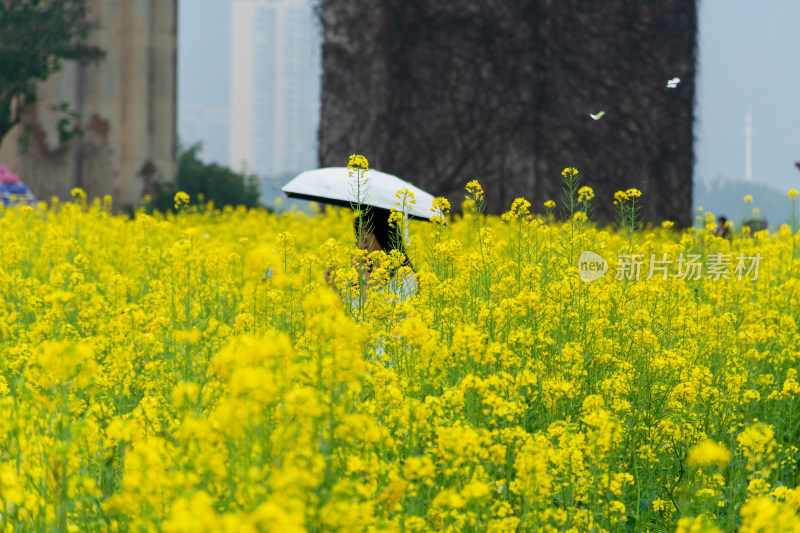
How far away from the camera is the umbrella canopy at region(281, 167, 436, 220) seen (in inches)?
147

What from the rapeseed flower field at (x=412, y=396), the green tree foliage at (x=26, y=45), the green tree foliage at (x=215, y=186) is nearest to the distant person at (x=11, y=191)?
the green tree foliage at (x=26, y=45)

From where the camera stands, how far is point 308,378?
2.01m

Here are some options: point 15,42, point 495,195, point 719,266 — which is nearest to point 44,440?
point 719,266

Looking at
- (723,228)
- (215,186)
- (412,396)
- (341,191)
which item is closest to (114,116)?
(215,186)

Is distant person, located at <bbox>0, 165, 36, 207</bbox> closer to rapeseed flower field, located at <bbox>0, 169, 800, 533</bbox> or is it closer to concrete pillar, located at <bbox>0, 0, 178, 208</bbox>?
concrete pillar, located at <bbox>0, 0, 178, 208</bbox>

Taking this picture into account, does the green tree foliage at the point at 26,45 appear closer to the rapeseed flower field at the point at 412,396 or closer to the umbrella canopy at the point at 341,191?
the rapeseed flower field at the point at 412,396

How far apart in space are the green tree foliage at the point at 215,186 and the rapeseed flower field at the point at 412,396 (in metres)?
11.0

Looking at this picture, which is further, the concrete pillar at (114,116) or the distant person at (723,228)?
the concrete pillar at (114,116)

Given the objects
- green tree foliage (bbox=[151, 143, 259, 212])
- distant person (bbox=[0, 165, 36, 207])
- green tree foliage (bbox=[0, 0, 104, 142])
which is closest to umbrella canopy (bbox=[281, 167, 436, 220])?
distant person (bbox=[0, 165, 36, 207])

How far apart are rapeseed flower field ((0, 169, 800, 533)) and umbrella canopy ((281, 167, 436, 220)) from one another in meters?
0.34

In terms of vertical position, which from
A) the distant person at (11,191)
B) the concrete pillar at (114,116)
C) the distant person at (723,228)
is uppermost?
the concrete pillar at (114,116)

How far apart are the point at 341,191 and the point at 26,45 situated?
1054cm

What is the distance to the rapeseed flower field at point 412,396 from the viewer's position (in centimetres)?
158

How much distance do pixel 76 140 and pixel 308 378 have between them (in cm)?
1447
